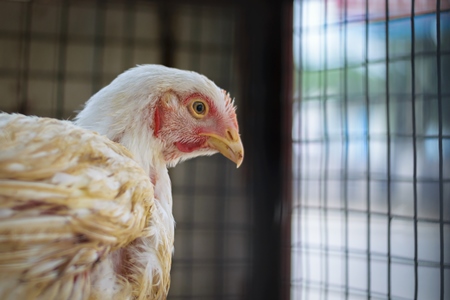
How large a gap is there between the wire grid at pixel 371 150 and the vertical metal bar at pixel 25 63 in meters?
0.71

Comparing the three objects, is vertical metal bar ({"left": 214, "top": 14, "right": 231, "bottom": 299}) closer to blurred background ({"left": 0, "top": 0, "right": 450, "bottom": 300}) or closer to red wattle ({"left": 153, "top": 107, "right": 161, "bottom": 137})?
blurred background ({"left": 0, "top": 0, "right": 450, "bottom": 300})

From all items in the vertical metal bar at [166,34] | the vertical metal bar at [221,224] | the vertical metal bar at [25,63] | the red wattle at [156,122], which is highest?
the vertical metal bar at [166,34]

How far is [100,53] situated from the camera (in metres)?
1.20

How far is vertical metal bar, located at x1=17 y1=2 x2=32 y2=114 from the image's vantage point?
3.53 ft

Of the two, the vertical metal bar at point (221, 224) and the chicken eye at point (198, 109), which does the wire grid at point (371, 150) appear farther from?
the chicken eye at point (198, 109)

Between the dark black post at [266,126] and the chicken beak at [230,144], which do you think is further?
the dark black post at [266,126]

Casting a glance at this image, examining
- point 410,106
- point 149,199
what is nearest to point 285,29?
point 410,106

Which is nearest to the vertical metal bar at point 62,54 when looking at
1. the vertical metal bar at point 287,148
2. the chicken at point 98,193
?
the chicken at point 98,193

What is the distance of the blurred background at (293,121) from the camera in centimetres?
95

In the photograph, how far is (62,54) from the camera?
45.7 inches

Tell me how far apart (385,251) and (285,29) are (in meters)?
0.65

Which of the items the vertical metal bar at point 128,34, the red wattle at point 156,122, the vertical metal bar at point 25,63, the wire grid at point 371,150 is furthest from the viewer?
the vertical metal bar at point 128,34

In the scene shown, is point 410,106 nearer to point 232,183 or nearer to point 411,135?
point 411,135

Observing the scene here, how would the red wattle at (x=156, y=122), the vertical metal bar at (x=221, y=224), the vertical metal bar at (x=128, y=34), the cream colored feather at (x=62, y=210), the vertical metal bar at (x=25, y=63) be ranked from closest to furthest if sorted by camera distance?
1. the cream colored feather at (x=62, y=210)
2. the red wattle at (x=156, y=122)
3. the vertical metal bar at (x=25, y=63)
4. the vertical metal bar at (x=128, y=34)
5. the vertical metal bar at (x=221, y=224)
